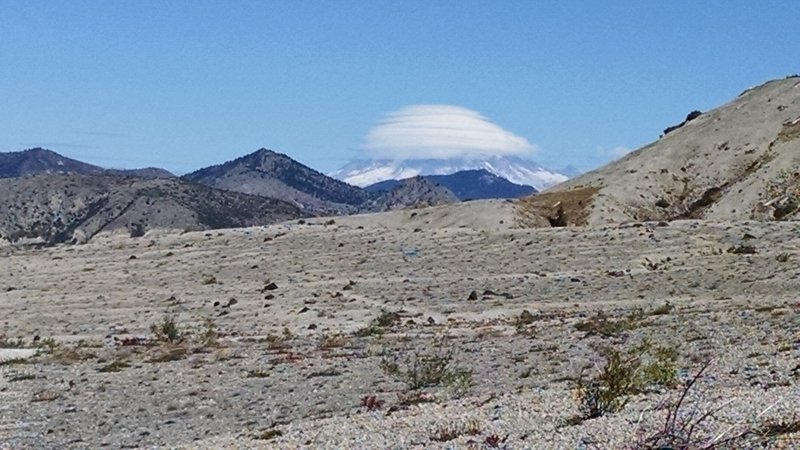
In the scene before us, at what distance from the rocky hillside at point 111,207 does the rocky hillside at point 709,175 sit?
8330cm

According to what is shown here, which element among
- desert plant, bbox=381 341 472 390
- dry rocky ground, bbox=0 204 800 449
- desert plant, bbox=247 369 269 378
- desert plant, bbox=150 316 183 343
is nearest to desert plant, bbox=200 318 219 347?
dry rocky ground, bbox=0 204 800 449

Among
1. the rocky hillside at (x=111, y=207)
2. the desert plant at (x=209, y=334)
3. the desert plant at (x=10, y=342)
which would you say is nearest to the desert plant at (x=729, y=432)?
the desert plant at (x=209, y=334)

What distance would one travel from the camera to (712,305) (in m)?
27.4

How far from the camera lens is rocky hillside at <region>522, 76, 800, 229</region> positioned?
47156 millimetres

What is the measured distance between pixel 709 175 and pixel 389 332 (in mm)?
30601

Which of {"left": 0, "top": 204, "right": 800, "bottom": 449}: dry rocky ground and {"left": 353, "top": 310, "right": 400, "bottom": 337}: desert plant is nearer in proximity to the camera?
{"left": 0, "top": 204, "right": 800, "bottom": 449}: dry rocky ground

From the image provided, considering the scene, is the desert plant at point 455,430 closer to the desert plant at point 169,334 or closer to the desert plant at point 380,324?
the desert plant at point 380,324

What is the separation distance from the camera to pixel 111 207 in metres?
145

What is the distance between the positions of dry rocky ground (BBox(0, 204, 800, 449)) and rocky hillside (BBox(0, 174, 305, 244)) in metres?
86.1

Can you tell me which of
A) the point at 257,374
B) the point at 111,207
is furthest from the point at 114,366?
the point at 111,207

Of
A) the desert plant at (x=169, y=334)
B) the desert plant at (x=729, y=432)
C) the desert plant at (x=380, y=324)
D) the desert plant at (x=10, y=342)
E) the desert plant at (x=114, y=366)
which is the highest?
the desert plant at (x=729, y=432)

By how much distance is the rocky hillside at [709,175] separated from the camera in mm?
47156

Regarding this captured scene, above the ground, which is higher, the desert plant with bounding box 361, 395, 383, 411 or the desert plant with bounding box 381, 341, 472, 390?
the desert plant with bounding box 381, 341, 472, 390

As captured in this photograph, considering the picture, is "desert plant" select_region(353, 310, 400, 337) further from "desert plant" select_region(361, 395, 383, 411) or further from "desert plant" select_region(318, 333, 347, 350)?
"desert plant" select_region(361, 395, 383, 411)
